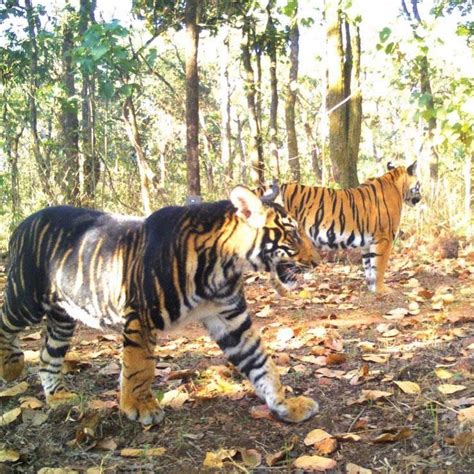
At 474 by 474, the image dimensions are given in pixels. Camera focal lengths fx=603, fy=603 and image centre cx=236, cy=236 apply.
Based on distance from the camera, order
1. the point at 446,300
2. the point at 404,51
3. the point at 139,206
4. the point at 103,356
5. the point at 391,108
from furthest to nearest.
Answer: the point at 391,108, the point at 139,206, the point at 404,51, the point at 446,300, the point at 103,356

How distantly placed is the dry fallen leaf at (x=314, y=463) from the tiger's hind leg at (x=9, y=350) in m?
2.29

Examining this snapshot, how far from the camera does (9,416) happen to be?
353 centimetres

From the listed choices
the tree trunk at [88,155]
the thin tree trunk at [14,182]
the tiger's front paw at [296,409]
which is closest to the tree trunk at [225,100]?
the tree trunk at [88,155]

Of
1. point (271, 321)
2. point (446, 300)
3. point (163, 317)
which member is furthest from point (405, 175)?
point (163, 317)

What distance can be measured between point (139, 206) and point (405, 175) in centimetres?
635

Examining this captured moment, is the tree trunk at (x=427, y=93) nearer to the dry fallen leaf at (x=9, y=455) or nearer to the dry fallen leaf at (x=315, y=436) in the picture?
the dry fallen leaf at (x=315, y=436)

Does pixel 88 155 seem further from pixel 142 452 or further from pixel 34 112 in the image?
pixel 142 452

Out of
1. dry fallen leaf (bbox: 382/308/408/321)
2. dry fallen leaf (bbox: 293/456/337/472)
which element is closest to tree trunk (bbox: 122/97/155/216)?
dry fallen leaf (bbox: 382/308/408/321)

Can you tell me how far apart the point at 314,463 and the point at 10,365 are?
2463mm

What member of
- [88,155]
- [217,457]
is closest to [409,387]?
[217,457]

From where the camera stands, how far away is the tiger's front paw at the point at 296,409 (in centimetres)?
342

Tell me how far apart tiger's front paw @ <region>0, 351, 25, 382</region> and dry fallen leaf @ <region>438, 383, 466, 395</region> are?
9.40ft

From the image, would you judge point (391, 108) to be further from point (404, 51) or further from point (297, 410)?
point (297, 410)

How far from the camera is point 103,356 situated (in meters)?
4.96
